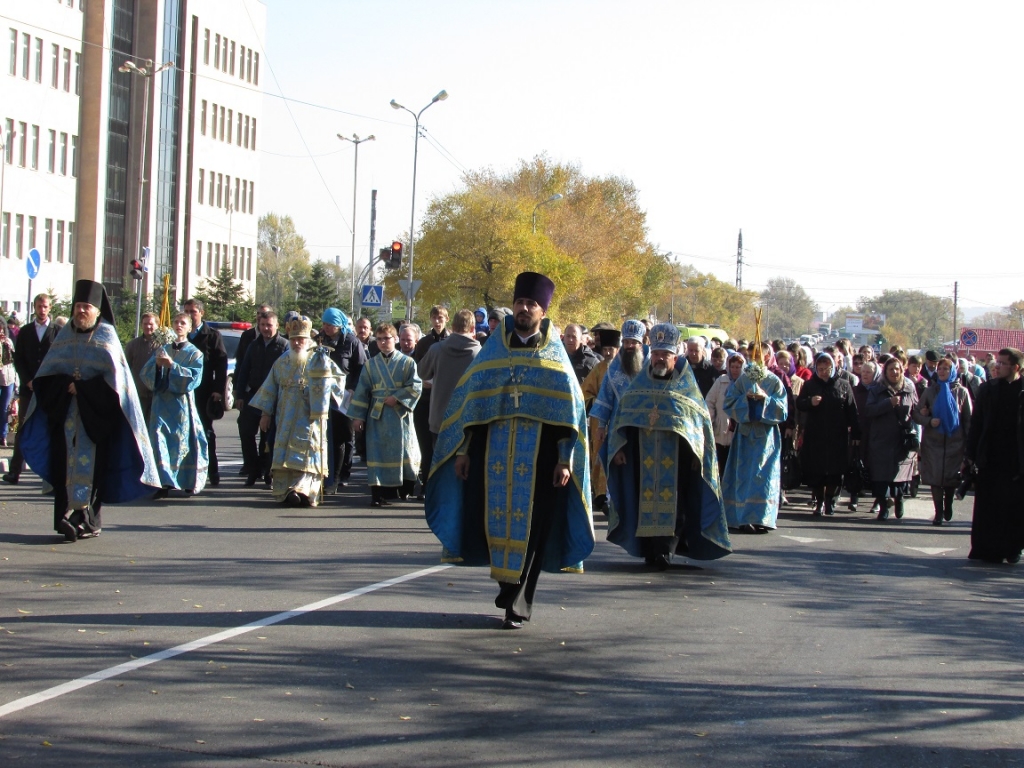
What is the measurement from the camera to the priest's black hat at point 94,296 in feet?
37.6

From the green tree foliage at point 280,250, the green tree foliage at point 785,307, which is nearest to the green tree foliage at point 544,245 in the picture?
the green tree foliage at point 280,250

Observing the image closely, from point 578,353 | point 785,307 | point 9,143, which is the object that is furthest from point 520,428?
point 785,307

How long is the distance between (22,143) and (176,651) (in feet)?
185

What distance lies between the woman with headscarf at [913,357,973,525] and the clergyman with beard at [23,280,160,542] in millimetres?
9954

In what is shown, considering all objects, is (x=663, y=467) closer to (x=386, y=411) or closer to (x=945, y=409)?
(x=386, y=411)

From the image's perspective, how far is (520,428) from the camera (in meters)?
8.48

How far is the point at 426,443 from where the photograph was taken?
16531 mm

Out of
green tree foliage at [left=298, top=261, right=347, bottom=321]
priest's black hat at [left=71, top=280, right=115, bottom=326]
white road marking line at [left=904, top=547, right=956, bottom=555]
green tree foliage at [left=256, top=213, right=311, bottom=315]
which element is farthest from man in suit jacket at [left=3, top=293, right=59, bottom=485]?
green tree foliage at [left=256, top=213, right=311, bottom=315]

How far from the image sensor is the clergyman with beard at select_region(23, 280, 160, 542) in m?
11.3

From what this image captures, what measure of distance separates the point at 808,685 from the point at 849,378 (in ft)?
37.8

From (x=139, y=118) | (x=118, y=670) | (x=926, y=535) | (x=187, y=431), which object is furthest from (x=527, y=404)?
(x=139, y=118)

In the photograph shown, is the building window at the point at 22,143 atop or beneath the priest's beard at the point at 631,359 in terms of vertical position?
atop

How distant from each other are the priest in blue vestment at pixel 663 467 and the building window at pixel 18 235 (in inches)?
2085

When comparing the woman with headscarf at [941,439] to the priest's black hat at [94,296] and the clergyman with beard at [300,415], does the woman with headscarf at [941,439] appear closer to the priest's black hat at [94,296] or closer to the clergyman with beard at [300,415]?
the clergyman with beard at [300,415]
